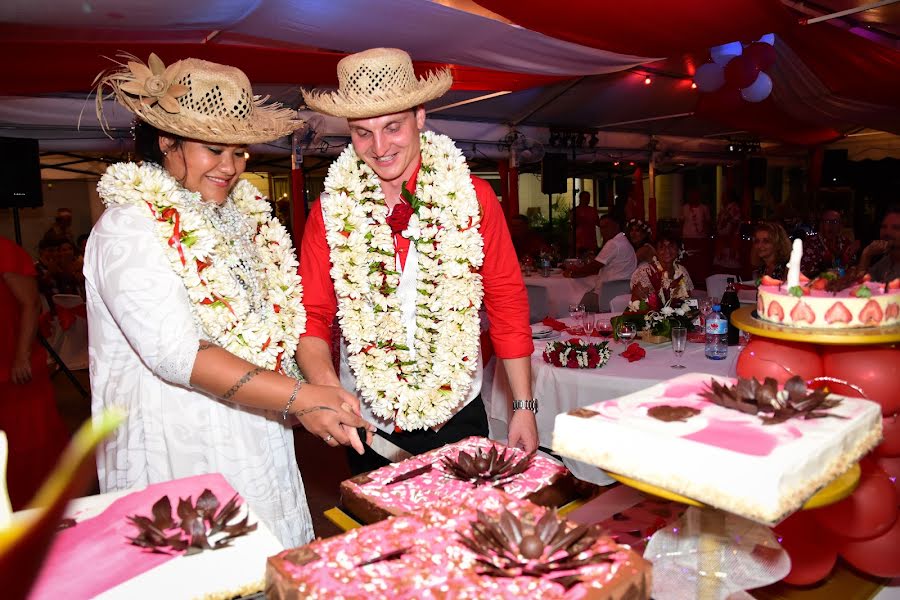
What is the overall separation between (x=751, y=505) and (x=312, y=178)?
815 inches

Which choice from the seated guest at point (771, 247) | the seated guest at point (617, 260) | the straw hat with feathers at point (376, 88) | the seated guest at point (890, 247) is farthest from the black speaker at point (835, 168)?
the straw hat with feathers at point (376, 88)

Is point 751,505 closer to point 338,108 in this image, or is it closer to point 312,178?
point 338,108

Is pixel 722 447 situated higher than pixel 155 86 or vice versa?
pixel 155 86

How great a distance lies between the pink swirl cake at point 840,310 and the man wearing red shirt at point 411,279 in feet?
3.40

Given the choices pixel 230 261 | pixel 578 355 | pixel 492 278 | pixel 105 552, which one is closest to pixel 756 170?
pixel 578 355

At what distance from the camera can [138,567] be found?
4.04 feet

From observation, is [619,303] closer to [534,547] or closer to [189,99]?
[189,99]

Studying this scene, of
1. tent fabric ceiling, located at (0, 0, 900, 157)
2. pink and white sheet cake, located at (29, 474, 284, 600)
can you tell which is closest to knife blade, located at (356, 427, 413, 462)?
pink and white sheet cake, located at (29, 474, 284, 600)

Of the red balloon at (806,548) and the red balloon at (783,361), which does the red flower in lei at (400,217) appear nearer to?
the red balloon at (783,361)

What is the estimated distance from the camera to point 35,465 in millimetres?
4602

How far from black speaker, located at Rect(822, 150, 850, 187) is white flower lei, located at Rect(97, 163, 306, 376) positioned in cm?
1877

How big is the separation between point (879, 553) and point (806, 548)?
19cm

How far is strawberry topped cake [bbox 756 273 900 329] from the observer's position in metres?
1.81

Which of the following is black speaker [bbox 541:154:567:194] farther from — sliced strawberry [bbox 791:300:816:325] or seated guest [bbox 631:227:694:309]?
sliced strawberry [bbox 791:300:816:325]
